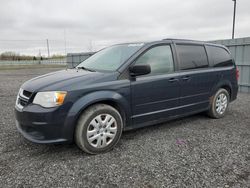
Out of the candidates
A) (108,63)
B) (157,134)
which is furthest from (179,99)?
(108,63)

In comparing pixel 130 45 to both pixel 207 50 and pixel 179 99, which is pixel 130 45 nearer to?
pixel 179 99

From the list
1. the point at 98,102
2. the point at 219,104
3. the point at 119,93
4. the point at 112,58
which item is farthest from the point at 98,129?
the point at 219,104

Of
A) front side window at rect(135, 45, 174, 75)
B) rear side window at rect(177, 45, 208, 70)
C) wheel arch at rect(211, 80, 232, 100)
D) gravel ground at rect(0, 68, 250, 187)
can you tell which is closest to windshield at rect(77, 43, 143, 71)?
front side window at rect(135, 45, 174, 75)

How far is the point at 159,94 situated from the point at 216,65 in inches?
71.1

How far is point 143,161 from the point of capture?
8.71 ft

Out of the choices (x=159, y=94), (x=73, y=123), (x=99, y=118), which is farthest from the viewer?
(x=159, y=94)

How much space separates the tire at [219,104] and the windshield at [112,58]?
2199mm

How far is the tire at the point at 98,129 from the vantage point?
2.72 metres

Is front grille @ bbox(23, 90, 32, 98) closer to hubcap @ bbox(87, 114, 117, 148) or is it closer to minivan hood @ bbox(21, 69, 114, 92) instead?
minivan hood @ bbox(21, 69, 114, 92)

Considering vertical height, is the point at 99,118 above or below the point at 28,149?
above

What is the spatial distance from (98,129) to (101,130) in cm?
5

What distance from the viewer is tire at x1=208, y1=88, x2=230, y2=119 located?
435cm

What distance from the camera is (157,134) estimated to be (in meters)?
3.58

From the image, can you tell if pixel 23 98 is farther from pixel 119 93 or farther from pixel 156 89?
pixel 156 89
